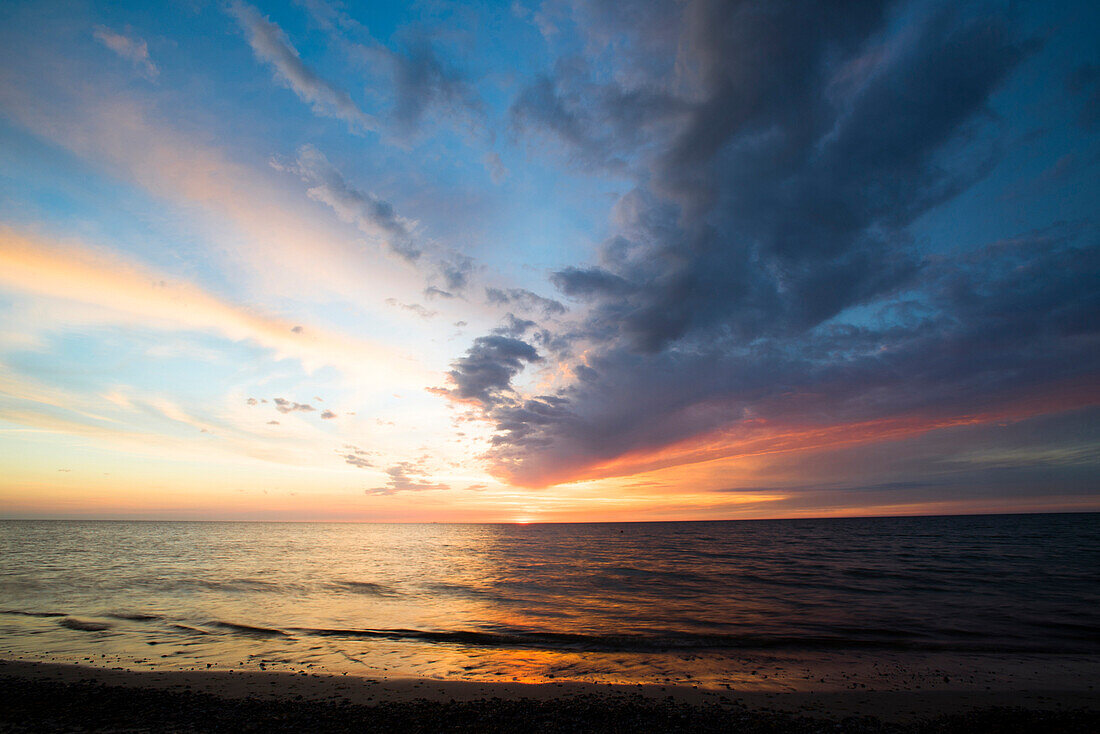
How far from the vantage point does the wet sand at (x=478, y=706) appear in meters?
10.4

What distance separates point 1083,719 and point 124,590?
48415mm

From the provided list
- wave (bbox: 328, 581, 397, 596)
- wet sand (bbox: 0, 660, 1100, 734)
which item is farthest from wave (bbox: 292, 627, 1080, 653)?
wave (bbox: 328, 581, 397, 596)

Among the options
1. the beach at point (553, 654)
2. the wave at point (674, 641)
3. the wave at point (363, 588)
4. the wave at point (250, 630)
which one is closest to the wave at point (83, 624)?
the beach at point (553, 654)

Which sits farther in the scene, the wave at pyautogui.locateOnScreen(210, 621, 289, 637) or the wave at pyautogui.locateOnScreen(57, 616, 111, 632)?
the wave at pyautogui.locateOnScreen(57, 616, 111, 632)

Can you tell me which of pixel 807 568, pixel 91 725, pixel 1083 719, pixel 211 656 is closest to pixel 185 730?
pixel 91 725

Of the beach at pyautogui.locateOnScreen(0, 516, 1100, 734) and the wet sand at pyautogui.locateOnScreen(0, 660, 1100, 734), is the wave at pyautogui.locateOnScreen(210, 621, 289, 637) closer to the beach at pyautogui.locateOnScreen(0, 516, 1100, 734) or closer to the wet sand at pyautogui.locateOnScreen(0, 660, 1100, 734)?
the beach at pyautogui.locateOnScreen(0, 516, 1100, 734)

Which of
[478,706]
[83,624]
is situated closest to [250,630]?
[83,624]

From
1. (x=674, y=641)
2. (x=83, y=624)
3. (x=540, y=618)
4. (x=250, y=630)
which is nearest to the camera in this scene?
(x=674, y=641)

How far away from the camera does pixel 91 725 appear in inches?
413

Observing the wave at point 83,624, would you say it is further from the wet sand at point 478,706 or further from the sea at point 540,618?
the wet sand at point 478,706

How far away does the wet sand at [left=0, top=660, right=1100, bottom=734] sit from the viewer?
10.4m

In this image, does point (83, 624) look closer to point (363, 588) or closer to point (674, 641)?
point (363, 588)

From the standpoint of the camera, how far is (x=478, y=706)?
37.8 feet

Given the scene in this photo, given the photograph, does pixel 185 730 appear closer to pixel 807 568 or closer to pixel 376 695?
pixel 376 695
